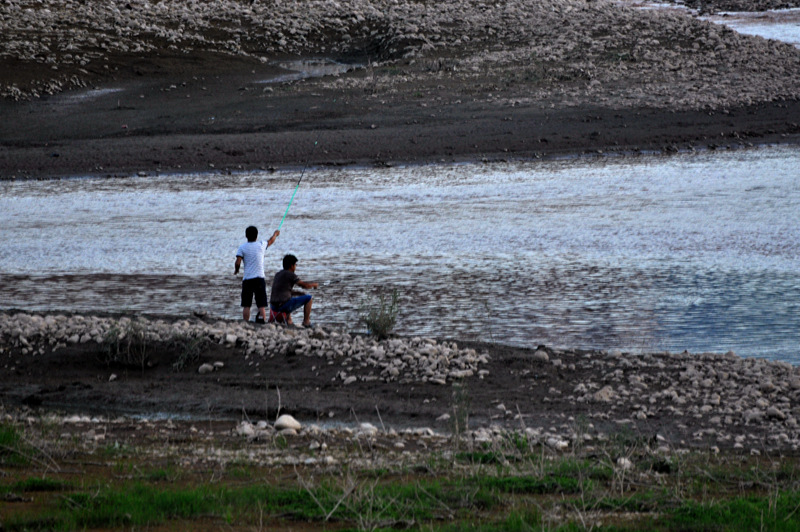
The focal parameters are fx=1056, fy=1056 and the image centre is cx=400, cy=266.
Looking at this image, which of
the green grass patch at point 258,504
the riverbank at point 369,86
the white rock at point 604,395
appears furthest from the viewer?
the riverbank at point 369,86

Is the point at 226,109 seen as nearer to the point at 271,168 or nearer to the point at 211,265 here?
the point at 271,168

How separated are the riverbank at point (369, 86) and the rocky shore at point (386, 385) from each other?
45.5ft

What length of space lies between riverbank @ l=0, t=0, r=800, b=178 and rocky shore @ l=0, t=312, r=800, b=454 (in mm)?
13855

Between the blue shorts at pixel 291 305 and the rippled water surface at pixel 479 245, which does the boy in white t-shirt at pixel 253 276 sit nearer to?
the blue shorts at pixel 291 305

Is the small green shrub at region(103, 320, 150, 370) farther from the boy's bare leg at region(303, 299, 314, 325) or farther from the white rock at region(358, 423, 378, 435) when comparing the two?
the white rock at region(358, 423, 378, 435)

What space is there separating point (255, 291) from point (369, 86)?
17.9 m

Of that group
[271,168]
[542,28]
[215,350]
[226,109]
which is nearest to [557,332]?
[215,350]

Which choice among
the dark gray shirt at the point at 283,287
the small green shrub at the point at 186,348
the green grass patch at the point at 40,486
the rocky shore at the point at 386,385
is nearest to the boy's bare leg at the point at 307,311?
the dark gray shirt at the point at 283,287

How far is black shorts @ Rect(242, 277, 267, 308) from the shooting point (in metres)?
11.6

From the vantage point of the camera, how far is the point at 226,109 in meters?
27.1

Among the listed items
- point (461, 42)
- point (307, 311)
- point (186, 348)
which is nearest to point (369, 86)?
point (461, 42)

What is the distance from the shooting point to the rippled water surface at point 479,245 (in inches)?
456

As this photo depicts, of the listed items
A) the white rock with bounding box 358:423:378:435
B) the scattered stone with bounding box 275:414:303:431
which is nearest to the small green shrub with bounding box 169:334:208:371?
the scattered stone with bounding box 275:414:303:431

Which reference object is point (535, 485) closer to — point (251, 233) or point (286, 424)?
point (286, 424)
